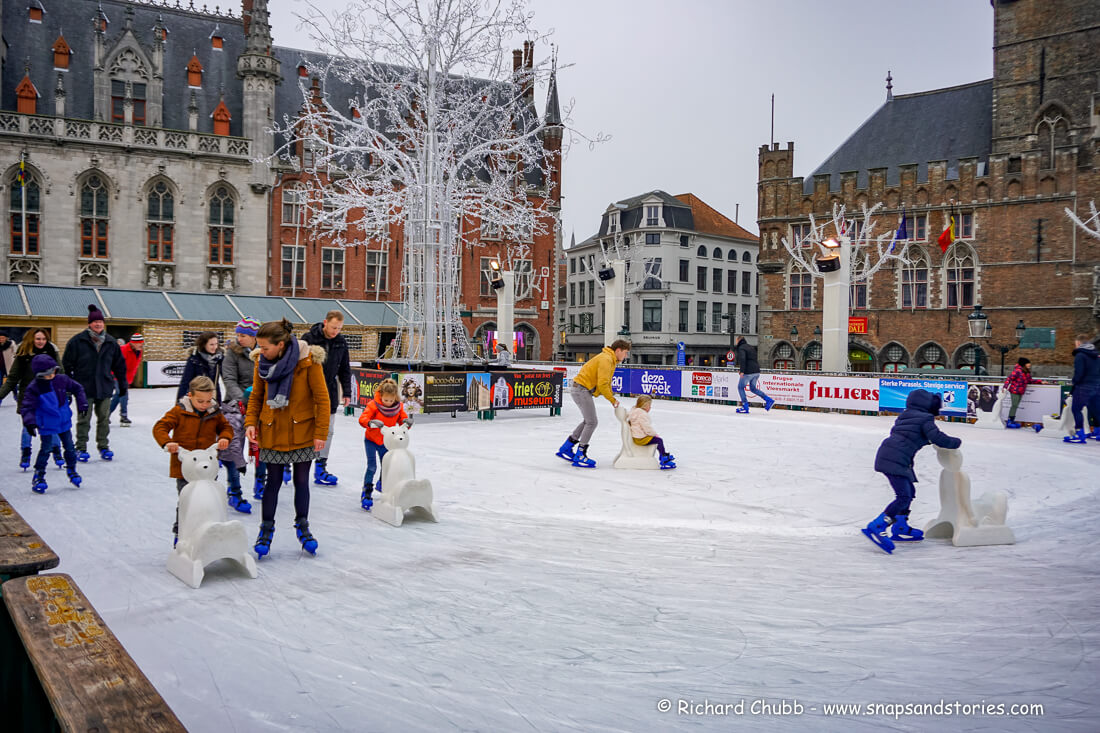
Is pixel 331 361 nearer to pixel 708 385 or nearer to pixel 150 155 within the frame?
pixel 708 385

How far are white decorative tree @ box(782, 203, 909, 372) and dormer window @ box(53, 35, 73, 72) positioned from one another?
3192 centimetres

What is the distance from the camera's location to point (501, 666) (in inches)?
150

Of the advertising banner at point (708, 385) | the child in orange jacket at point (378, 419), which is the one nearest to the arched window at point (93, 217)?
the advertising banner at point (708, 385)

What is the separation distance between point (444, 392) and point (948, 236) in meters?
25.1

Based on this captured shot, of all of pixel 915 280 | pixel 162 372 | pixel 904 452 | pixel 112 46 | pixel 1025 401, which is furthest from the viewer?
pixel 915 280

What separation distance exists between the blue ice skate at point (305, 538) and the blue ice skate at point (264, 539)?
201mm

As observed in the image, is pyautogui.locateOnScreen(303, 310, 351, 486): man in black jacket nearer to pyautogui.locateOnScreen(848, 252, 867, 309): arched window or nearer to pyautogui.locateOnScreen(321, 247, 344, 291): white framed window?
pyautogui.locateOnScreen(321, 247, 344, 291): white framed window

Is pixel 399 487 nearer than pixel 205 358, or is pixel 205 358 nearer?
pixel 399 487

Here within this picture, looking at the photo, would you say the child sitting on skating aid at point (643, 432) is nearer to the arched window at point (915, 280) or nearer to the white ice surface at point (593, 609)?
the white ice surface at point (593, 609)

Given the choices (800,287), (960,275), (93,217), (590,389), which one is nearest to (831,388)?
(590,389)

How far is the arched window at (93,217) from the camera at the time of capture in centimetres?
3172

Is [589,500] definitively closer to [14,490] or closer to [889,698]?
[889,698]

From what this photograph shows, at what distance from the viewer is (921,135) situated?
3938cm

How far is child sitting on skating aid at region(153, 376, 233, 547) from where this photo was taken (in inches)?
222
